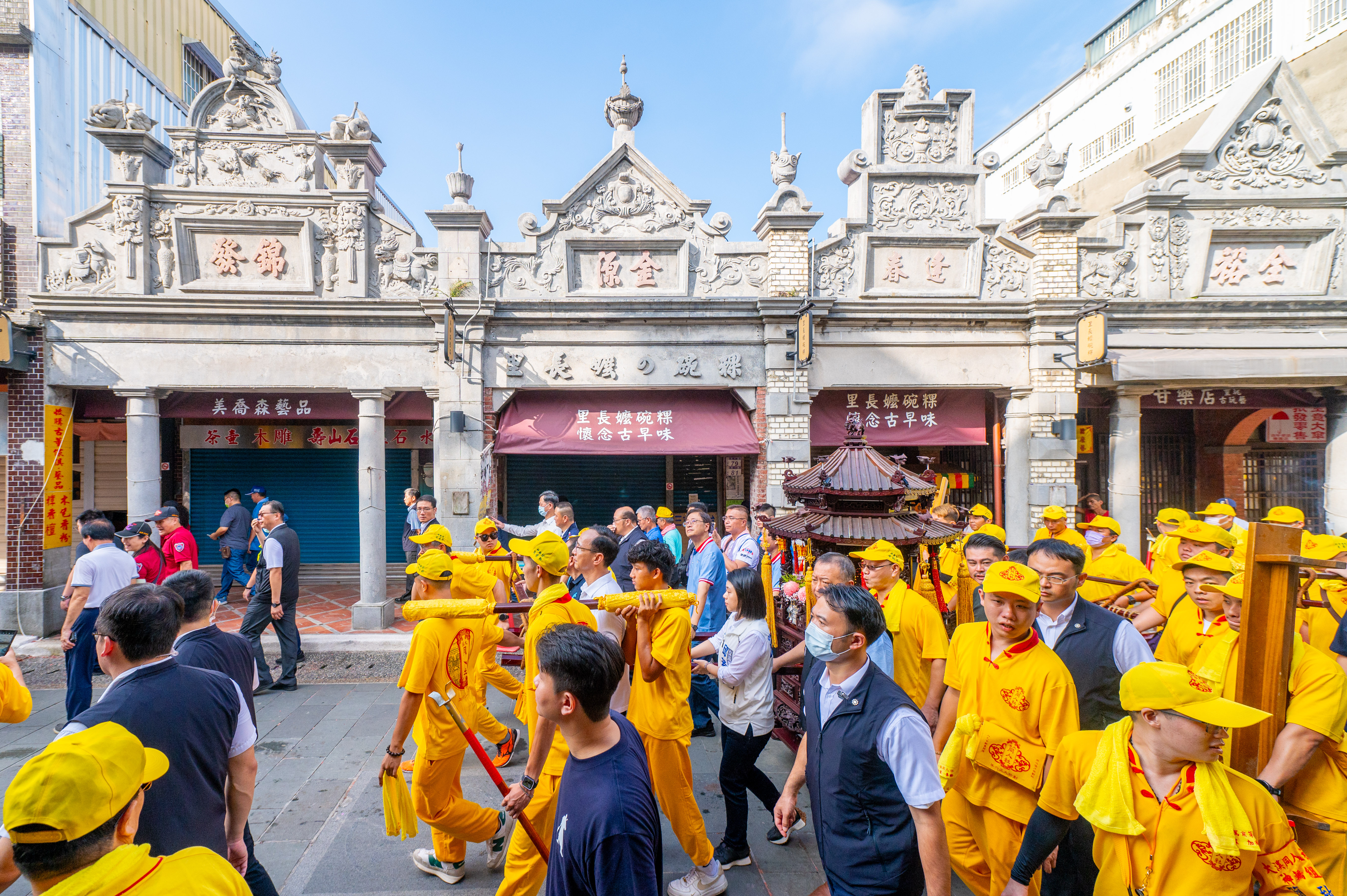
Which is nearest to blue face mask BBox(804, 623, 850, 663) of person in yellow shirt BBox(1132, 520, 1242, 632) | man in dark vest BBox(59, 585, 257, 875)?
man in dark vest BBox(59, 585, 257, 875)

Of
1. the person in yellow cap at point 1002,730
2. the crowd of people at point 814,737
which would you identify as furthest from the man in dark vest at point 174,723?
the person in yellow cap at point 1002,730

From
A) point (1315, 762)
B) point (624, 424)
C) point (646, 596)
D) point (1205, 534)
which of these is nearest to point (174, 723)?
point (646, 596)

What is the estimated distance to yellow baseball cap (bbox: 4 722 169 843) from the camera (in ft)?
5.20

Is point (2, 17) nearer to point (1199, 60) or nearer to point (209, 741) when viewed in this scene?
point (209, 741)

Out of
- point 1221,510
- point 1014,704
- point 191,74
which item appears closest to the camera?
point 1014,704

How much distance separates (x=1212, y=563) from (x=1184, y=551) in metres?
1.64

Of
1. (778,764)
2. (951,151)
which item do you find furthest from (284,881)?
(951,151)

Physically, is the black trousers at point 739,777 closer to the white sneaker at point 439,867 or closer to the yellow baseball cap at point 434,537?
the white sneaker at point 439,867

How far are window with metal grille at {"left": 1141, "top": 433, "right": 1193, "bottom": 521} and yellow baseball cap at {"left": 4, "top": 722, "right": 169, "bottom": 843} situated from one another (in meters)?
16.7

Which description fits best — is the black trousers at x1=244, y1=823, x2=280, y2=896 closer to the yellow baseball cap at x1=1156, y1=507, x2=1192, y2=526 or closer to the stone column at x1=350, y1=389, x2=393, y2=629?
the stone column at x1=350, y1=389, x2=393, y2=629

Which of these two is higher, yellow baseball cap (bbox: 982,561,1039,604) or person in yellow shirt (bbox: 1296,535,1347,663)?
yellow baseball cap (bbox: 982,561,1039,604)

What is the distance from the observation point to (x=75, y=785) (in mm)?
1657

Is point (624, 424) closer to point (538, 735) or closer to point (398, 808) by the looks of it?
point (398, 808)

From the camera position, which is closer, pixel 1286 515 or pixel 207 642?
pixel 207 642
